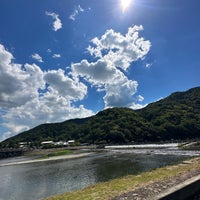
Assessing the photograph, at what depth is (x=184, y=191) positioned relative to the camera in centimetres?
1330

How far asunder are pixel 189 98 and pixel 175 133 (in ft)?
232

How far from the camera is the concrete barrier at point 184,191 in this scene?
12.0 metres

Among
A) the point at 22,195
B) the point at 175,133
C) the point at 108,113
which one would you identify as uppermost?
the point at 108,113

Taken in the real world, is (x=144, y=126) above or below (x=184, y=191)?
above

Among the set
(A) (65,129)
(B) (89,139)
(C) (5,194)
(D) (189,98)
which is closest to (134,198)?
(C) (5,194)

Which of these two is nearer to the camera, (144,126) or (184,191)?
(184,191)

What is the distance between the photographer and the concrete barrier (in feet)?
39.3

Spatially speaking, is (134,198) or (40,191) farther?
(40,191)

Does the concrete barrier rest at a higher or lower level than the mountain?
lower

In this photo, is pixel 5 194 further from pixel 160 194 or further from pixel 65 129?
pixel 65 129

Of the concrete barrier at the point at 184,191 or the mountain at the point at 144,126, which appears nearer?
the concrete barrier at the point at 184,191

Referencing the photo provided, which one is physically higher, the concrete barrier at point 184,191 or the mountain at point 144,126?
the mountain at point 144,126

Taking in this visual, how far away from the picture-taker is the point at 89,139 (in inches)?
5032

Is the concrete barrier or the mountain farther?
the mountain
